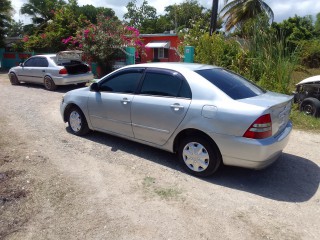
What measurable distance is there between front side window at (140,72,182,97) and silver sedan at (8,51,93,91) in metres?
7.64

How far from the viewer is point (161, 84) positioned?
4.81 metres

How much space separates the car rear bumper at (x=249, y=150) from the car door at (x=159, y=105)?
734 mm

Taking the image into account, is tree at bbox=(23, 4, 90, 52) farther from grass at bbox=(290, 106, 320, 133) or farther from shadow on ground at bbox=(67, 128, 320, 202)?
shadow on ground at bbox=(67, 128, 320, 202)

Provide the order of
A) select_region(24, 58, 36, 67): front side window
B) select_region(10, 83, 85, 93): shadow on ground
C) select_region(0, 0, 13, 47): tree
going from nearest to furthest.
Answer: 1. select_region(10, 83, 85, 93): shadow on ground
2. select_region(24, 58, 36, 67): front side window
3. select_region(0, 0, 13, 47): tree

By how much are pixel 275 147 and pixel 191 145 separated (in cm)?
113

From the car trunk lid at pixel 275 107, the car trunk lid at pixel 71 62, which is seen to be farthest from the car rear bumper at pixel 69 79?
the car trunk lid at pixel 275 107

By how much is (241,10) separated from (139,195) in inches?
950

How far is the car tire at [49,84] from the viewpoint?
1217 cm

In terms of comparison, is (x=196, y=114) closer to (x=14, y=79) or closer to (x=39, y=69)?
(x=39, y=69)

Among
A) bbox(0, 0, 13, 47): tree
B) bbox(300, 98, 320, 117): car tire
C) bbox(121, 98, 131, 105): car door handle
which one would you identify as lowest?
bbox(300, 98, 320, 117): car tire

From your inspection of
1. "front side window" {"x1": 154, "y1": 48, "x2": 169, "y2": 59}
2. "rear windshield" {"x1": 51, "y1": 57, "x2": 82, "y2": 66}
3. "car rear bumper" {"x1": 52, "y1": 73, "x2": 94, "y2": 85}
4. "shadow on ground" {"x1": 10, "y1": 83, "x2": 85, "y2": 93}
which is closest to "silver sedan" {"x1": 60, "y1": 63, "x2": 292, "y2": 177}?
"car rear bumper" {"x1": 52, "y1": 73, "x2": 94, "y2": 85}

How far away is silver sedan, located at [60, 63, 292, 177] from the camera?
396cm

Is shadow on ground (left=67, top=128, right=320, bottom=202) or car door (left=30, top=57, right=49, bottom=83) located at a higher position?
car door (left=30, top=57, right=49, bottom=83)

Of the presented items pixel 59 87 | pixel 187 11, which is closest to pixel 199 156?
pixel 59 87
